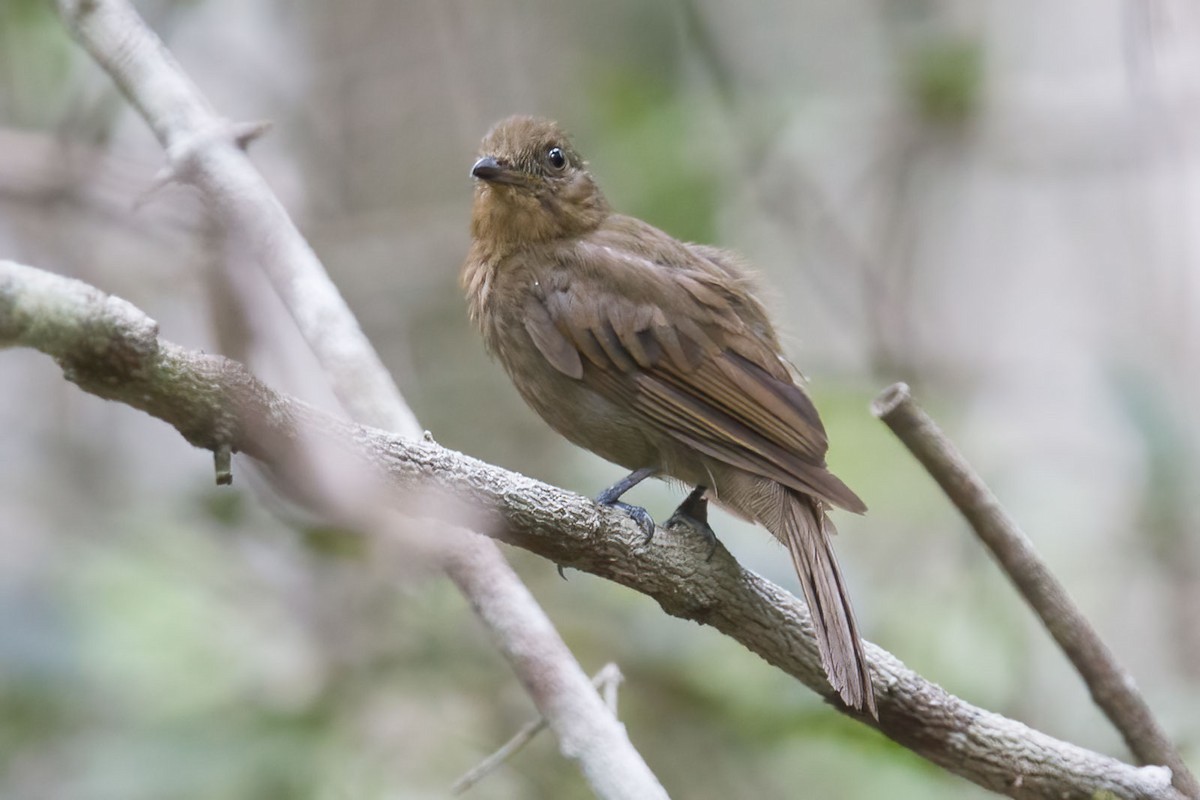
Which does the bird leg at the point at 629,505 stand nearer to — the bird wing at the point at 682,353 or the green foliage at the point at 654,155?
the bird wing at the point at 682,353

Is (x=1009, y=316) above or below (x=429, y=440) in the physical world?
above

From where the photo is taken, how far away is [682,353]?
3.34m

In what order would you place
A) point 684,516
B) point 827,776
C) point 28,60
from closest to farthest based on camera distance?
1. point 684,516
2. point 827,776
3. point 28,60

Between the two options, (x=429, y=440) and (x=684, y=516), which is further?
(x=684, y=516)

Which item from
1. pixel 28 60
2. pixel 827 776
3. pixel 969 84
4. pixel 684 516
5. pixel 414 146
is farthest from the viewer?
pixel 414 146

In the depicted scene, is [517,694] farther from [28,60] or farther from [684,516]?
[28,60]

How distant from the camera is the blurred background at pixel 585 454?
3.45m

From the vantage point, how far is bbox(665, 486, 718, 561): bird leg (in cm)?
298

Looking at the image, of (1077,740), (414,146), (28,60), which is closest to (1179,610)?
(1077,740)

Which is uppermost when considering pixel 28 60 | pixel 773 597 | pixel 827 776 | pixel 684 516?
pixel 28 60

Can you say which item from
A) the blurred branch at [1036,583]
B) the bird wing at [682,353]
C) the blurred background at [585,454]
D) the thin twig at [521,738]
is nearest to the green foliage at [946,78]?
the blurred background at [585,454]

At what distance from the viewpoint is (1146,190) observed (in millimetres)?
6805

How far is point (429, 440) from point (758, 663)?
174cm

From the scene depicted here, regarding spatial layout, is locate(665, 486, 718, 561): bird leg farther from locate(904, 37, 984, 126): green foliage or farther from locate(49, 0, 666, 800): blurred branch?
locate(904, 37, 984, 126): green foliage
